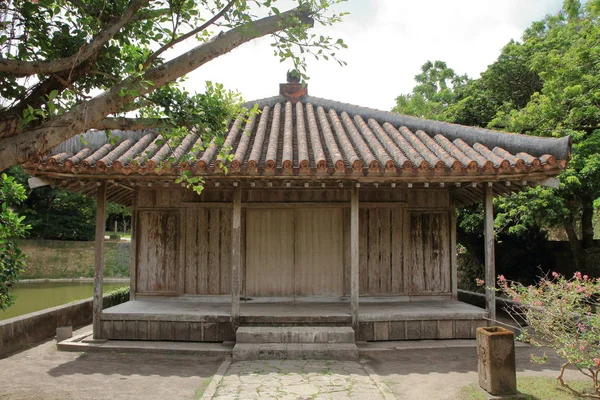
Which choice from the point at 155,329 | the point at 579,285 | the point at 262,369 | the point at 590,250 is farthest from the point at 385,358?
the point at 590,250

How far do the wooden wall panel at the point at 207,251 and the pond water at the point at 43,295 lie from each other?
827 centimetres

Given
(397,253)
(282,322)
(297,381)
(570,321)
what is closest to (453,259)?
(397,253)

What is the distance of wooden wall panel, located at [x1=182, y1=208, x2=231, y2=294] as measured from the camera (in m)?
9.39

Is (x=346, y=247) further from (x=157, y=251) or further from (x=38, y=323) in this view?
(x=38, y=323)

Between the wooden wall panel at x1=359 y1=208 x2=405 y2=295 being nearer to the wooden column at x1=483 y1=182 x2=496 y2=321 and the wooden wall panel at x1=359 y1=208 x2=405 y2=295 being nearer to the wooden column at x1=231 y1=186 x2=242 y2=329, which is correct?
the wooden column at x1=483 y1=182 x2=496 y2=321

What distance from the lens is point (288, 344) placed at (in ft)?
23.5

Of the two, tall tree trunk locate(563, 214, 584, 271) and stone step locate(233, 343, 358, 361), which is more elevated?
tall tree trunk locate(563, 214, 584, 271)

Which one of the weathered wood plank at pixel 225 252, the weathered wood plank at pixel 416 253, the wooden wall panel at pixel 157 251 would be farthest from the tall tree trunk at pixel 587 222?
the wooden wall panel at pixel 157 251

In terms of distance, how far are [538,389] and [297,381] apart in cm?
299

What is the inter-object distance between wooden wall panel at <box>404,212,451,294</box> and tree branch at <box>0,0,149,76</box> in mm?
7063

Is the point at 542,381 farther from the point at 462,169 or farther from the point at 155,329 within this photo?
the point at 155,329

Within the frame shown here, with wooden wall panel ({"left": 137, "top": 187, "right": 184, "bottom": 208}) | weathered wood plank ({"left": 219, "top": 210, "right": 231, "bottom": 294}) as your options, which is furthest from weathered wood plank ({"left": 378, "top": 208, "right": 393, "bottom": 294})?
wooden wall panel ({"left": 137, "top": 187, "right": 184, "bottom": 208})

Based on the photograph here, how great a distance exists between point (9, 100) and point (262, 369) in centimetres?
459

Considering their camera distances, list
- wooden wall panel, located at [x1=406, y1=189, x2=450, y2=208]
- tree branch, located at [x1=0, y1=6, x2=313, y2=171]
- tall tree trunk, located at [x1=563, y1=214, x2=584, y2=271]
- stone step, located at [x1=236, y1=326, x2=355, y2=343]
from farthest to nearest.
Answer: tall tree trunk, located at [x1=563, y1=214, x2=584, y2=271] < wooden wall panel, located at [x1=406, y1=189, x2=450, y2=208] < stone step, located at [x1=236, y1=326, x2=355, y2=343] < tree branch, located at [x1=0, y1=6, x2=313, y2=171]
